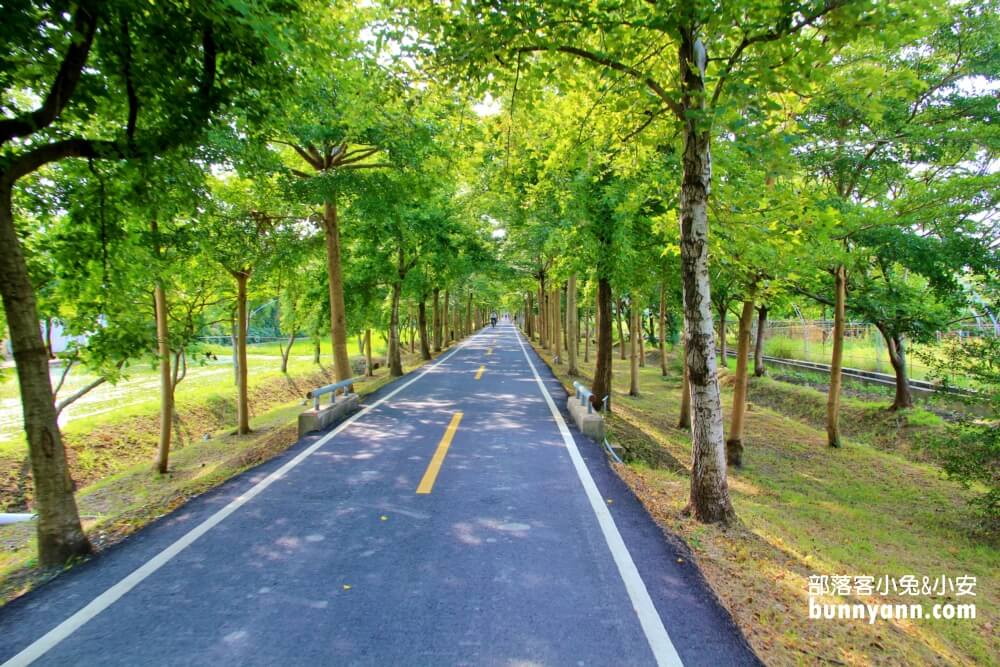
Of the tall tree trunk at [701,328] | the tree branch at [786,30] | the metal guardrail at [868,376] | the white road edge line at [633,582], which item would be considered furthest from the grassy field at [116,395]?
the metal guardrail at [868,376]

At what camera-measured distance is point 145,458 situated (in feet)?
48.8

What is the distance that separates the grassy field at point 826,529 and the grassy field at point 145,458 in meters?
5.82

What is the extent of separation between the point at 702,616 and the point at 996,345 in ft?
26.5

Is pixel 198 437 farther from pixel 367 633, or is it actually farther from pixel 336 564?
pixel 367 633

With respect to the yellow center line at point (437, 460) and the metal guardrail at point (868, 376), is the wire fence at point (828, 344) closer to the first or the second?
the metal guardrail at point (868, 376)

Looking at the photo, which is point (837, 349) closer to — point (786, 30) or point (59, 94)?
point (786, 30)

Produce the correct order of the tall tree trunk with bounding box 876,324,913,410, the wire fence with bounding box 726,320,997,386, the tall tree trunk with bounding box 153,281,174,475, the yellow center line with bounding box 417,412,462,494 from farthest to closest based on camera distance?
the wire fence with bounding box 726,320,997,386 → the tall tree trunk with bounding box 876,324,913,410 → the tall tree trunk with bounding box 153,281,174,475 → the yellow center line with bounding box 417,412,462,494

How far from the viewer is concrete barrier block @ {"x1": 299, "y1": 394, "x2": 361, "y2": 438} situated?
911 cm

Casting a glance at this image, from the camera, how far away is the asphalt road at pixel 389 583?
10.2 ft

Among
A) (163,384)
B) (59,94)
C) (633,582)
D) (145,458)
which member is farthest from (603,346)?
(145,458)

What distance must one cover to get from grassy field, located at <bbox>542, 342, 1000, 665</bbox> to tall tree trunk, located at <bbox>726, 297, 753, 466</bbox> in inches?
17.2

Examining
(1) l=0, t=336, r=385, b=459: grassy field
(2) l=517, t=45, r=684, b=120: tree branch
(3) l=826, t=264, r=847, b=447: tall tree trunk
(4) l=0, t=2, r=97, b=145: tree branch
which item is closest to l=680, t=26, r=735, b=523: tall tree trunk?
(2) l=517, t=45, r=684, b=120: tree branch

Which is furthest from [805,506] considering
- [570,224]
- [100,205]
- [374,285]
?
[374,285]

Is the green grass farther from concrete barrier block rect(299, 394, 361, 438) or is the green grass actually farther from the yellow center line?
concrete barrier block rect(299, 394, 361, 438)
